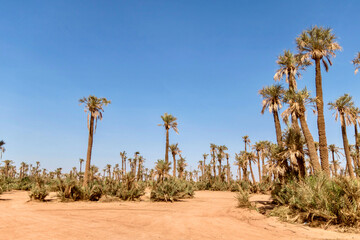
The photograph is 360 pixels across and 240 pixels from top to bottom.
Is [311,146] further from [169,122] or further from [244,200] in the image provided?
[169,122]

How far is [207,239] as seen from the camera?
24.9 ft

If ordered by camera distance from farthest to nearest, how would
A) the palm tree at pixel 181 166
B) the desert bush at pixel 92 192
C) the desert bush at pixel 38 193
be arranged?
the palm tree at pixel 181 166
the desert bush at pixel 92 192
the desert bush at pixel 38 193

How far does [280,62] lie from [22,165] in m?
105

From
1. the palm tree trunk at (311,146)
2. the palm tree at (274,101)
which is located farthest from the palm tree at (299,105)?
the palm tree at (274,101)

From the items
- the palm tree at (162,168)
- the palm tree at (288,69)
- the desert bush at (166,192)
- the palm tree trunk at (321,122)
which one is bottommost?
the desert bush at (166,192)

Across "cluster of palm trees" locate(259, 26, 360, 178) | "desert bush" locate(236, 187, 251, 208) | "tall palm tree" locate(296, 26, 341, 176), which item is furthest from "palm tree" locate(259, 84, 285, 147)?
"desert bush" locate(236, 187, 251, 208)

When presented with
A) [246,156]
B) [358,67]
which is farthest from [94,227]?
[246,156]

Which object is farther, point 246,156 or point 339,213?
point 246,156

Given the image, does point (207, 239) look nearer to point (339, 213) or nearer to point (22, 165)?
point (339, 213)

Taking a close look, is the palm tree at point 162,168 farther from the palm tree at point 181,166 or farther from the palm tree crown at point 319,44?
the palm tree at point 181,166

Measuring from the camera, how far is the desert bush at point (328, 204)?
9.12m

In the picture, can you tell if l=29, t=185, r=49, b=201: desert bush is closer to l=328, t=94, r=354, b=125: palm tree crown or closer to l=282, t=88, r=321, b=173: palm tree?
l=282, t=88, r=321, b=173: palm tree

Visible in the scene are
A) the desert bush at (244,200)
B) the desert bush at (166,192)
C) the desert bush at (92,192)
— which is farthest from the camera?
the desert bush at (166,192)

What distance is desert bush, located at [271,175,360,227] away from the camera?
9.12m
